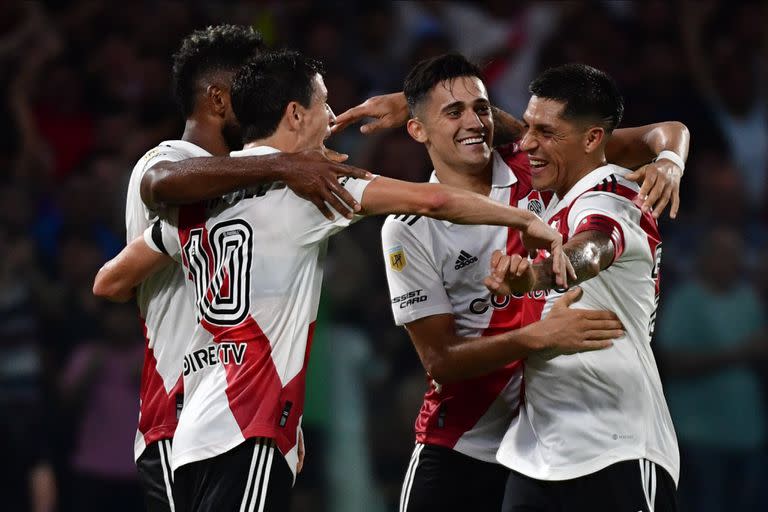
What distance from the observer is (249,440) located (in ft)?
11.2

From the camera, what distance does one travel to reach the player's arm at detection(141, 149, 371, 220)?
3.46 m

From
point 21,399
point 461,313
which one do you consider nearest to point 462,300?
point 461,313

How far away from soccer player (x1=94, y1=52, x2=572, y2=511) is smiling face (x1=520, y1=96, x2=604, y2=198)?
1.80ft

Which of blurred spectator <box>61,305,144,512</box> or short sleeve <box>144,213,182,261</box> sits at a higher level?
short sleeve <box>144,213,182,261</box>

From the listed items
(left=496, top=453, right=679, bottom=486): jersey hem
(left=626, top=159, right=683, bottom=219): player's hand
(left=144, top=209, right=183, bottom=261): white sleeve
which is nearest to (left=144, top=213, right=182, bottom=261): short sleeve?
(left=144, top=209, right=183, bottom=261): white sleeve

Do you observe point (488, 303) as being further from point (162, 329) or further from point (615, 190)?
point (162, 329)

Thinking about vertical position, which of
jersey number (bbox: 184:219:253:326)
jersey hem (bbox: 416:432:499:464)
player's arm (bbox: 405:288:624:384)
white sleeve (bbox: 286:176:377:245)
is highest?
white sleeve (bbox: 286:176:377:245)

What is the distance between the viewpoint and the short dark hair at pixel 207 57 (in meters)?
4.24

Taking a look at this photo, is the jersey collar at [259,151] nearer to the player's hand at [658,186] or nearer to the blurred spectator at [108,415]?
the player's hand at [658,186]

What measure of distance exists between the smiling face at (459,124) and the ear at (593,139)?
0.55 metres

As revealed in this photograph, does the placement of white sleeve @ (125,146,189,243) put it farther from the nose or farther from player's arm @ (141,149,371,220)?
the nose

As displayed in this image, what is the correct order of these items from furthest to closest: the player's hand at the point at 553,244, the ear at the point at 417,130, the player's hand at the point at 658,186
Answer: the ear at the point at 417,130
the player's hand at the point at 658,186
the player's hand at the point at 553,244

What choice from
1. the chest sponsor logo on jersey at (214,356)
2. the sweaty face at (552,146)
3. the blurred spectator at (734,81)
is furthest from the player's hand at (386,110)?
the blurred spectator at (734,81)

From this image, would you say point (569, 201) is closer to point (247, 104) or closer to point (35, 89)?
point (247, 104)
